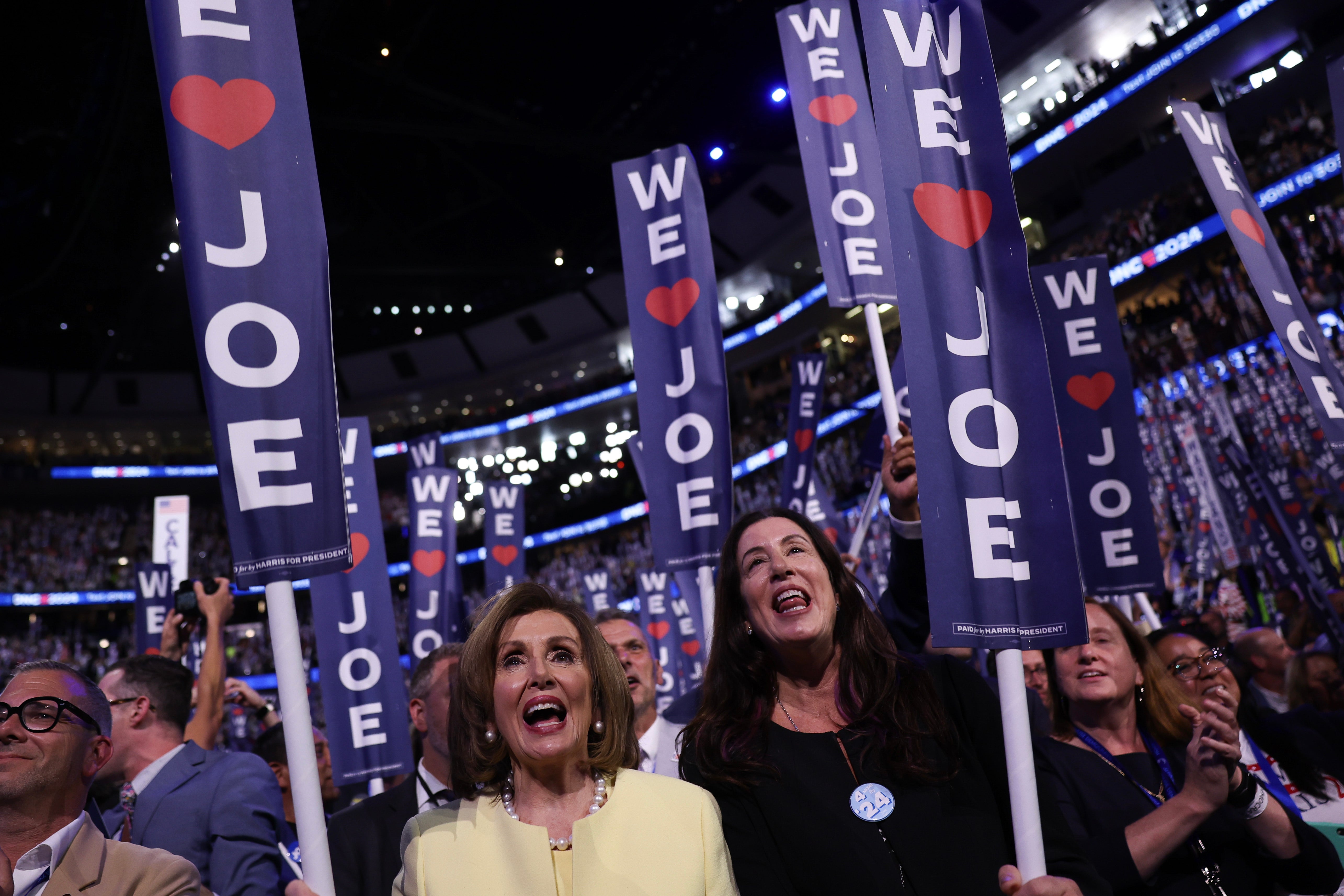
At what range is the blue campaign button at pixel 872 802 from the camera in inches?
78.8

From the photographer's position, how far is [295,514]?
7.27 ft

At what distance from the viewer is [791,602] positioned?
2.25 meters

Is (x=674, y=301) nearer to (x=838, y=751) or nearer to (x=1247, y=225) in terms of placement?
(x=838, y=751)

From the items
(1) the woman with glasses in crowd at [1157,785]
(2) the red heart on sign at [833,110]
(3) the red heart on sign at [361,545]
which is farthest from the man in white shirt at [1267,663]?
(3) the red heart on sign at [361,545]

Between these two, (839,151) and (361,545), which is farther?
(361,545)

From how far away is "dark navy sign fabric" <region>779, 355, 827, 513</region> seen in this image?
6.58 meters

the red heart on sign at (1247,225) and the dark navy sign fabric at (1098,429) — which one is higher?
the red heart on sign at (1247,225)

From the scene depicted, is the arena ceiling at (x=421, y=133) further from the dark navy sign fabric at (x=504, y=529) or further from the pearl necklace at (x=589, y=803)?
the pearl necklace at (x=589, y=803)

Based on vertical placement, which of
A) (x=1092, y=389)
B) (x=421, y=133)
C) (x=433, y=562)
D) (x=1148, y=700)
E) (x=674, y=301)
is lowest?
(x=1148, y=700)

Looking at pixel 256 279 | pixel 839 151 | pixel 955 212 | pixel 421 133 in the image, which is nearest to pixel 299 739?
pixel 256 279

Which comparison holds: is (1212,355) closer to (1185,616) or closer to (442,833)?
(1185,616)

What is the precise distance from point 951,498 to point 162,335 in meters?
30.9

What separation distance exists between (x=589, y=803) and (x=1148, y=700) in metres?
1.72

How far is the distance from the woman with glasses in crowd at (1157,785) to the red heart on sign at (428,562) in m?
4.91
